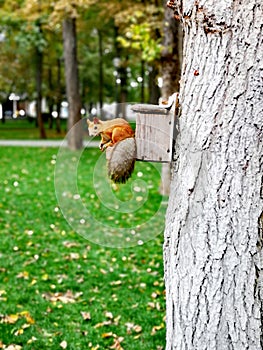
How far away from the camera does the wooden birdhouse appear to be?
2.13m

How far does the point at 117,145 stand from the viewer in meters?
2.15

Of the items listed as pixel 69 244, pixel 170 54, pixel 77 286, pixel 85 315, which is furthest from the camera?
pixel 170 54

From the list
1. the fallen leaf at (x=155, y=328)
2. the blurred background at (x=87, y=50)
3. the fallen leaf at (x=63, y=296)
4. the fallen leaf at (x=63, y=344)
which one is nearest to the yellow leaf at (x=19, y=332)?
the fallen leaf at (x=63, y=344)

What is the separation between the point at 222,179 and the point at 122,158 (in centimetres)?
40

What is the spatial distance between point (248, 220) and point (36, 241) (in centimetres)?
489

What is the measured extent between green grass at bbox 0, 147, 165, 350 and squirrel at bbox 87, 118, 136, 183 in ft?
0.79

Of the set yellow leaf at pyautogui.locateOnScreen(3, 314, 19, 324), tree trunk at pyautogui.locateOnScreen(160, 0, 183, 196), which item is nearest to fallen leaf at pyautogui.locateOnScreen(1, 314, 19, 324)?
yellow leaf at pyautogui.locateOnScreen(3, 314, 19, 324)

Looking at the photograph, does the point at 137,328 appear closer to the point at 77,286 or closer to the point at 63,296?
the point at 63,296

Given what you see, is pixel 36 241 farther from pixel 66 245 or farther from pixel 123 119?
pixel 123 119

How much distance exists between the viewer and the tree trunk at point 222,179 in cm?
195

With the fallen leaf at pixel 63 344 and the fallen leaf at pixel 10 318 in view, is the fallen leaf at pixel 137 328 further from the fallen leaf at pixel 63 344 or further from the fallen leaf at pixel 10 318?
the fallen leaf at pixel 10 318

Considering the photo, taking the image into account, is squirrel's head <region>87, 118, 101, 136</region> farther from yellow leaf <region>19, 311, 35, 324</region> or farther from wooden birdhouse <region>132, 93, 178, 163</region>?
yellow leaf <region>19, 311, 35, 324</region>

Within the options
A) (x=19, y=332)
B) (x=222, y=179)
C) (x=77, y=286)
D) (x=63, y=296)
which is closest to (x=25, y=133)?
(x=77, y=286)

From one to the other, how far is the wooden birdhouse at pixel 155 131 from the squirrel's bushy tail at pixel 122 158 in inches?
1.3
